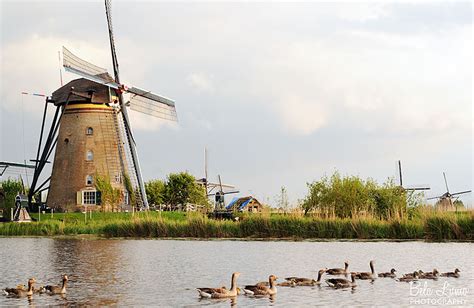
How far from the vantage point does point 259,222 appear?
1437 inches

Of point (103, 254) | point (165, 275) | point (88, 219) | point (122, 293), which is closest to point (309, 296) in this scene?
point (122, 293)

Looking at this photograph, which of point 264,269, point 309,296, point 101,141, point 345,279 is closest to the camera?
point 309,296

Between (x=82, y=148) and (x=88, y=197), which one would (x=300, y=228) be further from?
(x=82, y=148)

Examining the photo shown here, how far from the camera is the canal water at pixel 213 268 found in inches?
647

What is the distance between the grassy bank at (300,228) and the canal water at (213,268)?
1.61 metres

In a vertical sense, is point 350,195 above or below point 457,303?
above

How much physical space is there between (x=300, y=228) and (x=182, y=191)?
3822 cm

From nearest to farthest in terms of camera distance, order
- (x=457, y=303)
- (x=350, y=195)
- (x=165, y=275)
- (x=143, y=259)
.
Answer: (x=457, y=303) → (x=165, y=275) → (x=143, y=259) → (x=350, y=195)

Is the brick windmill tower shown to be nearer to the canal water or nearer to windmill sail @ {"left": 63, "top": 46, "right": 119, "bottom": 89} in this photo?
windmill sail @ {"left": 63, "top": 46, "right": 119, "bottom": 89}

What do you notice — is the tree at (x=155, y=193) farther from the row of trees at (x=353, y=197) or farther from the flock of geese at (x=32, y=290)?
the flock of geese at (x=32, y=290)

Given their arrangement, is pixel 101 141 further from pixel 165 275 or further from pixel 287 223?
pixel 165 275

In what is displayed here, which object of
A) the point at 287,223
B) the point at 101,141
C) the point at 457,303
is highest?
the point at 101,141

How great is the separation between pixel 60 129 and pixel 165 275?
36.7m

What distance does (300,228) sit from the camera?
1405 inches
